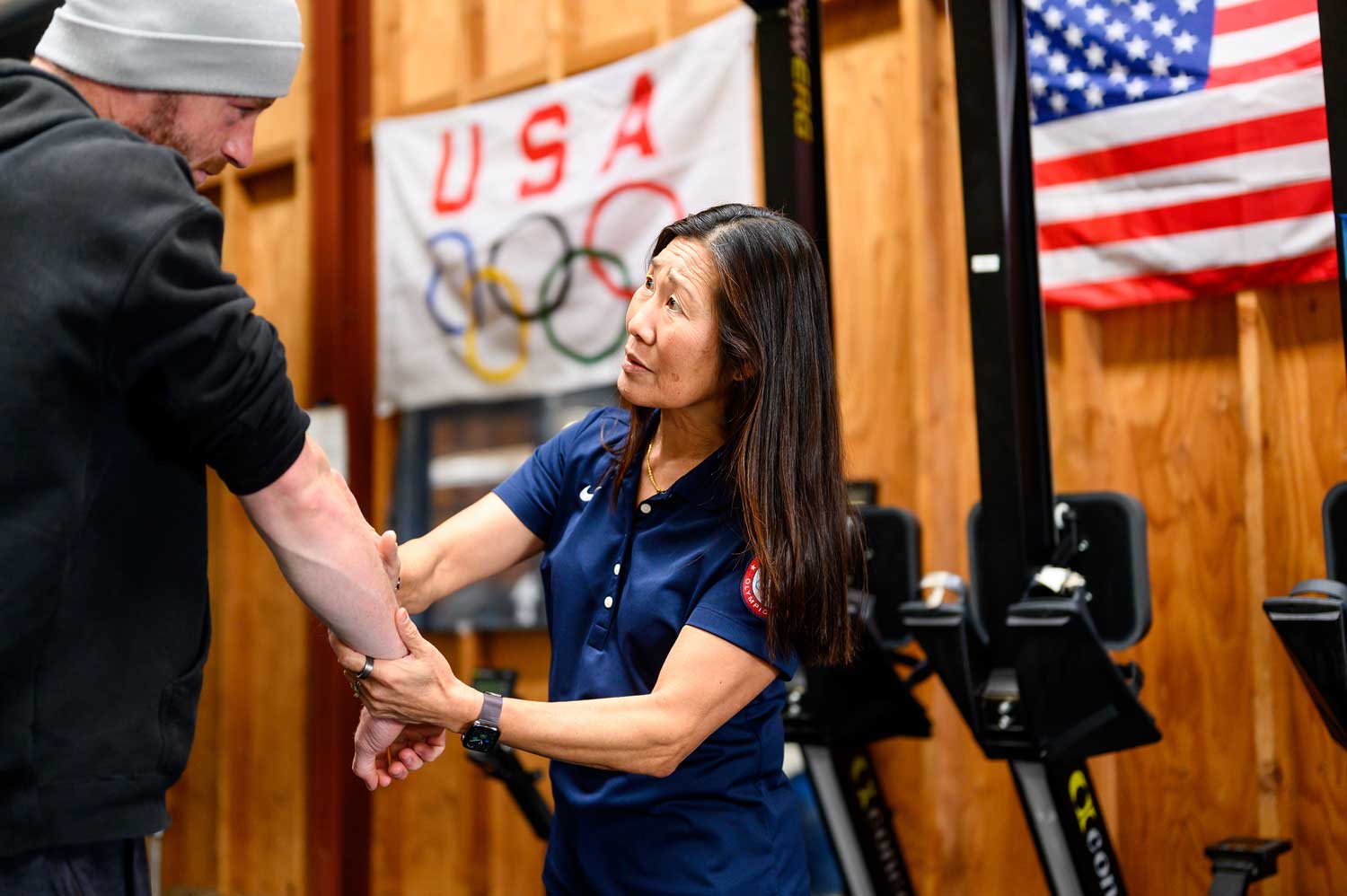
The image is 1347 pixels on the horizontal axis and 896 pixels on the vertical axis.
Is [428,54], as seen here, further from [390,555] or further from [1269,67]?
[390,555]

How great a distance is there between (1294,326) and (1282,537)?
1.66 feet

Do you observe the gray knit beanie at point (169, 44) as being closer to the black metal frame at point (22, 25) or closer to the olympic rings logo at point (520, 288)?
the black metal frame at point (22, 25)

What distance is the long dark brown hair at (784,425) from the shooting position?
5.55 ft

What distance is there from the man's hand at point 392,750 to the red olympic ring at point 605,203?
2.43 metres

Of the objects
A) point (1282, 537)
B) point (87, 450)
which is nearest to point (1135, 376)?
point (1282, 537)

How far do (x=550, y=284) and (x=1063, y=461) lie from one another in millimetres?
1825

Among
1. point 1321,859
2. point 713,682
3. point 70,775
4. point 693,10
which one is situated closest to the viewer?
point 70,775

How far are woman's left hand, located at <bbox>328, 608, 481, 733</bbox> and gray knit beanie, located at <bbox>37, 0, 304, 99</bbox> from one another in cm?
66

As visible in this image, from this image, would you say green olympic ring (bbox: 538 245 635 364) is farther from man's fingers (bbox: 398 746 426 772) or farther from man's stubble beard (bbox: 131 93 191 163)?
man's stubble beard (bbox: 131 93 191 163)

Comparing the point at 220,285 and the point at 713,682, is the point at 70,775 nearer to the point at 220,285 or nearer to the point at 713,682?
the point at 220,285

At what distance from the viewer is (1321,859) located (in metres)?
3.00

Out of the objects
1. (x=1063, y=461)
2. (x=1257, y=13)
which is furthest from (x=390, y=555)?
(x=1257, y=13)

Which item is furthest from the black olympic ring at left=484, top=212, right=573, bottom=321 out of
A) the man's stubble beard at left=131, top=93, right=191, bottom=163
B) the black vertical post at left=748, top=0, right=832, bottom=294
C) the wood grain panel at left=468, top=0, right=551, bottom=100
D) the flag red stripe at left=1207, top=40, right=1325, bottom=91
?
the man's stubble beard at left=131, top=93, right=191, bottom=163

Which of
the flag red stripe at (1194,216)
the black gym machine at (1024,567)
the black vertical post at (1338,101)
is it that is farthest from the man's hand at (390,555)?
the flag red stripe at (1194,216)
